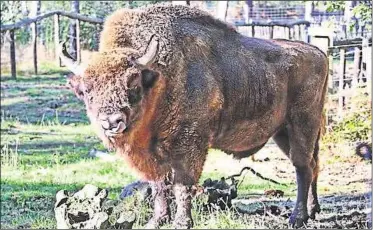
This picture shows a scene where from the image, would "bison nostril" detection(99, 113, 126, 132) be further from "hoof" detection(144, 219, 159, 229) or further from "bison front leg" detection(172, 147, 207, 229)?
"hoof" detection(144, 219, 159, 229)

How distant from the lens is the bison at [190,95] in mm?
3902

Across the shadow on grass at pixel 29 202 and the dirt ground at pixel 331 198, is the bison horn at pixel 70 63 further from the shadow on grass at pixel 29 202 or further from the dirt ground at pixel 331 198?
the dirt ground at pixel 331 198

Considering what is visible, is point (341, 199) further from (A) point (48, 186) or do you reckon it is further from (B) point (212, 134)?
(A) point (48, 186)

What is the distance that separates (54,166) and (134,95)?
5012 mm

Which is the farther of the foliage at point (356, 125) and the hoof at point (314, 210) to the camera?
the foliage at point (356, 125)

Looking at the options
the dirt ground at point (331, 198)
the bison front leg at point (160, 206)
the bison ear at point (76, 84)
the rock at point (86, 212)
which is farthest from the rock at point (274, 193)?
the bison ear at point (76, 84)

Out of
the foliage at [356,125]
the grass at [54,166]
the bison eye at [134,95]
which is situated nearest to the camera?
the bison eye at [134,95]

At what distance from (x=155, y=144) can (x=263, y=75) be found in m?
1.24

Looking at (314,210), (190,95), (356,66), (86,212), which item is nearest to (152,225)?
(86,212)

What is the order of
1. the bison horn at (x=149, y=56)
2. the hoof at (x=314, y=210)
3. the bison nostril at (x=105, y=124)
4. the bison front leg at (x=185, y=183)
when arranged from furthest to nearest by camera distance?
1. the hoof at (x=314, y=210)
2. the bison front leg at (x=185, y=183)
3. the bison horn at (x=149, y=56)
4. the bison nostril at (x=105, y=124)

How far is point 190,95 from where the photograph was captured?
4574mm

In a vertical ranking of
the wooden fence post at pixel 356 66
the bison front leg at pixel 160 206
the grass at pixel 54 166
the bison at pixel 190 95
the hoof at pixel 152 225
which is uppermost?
the bison at pixel 190 95

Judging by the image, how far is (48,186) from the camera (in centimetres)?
761

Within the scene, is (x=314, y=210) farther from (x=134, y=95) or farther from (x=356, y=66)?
(x=356, y=66)
